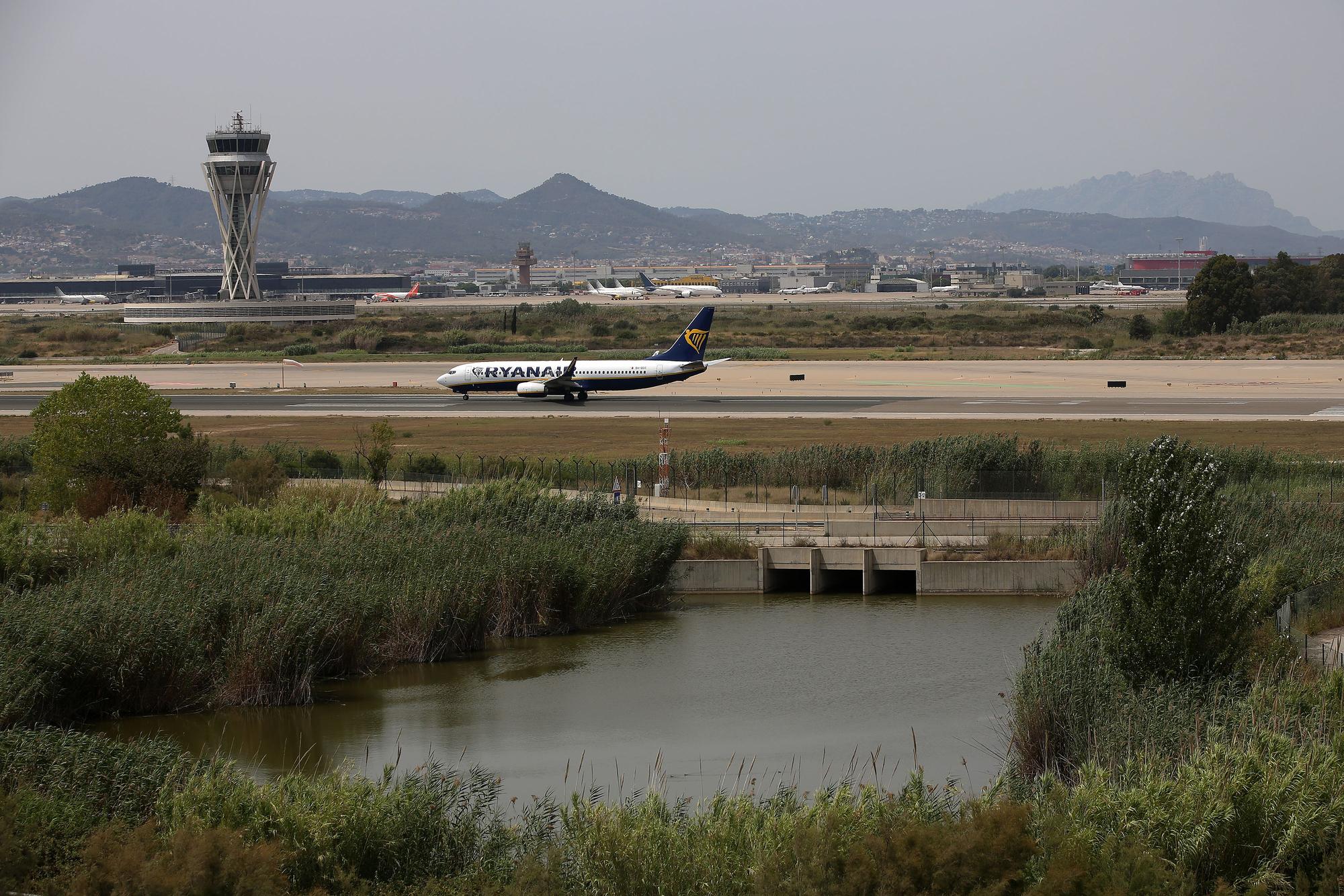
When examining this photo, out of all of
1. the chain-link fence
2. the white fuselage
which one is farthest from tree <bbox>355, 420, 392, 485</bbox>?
the chain-link fence

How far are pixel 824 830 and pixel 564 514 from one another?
33.4 meters

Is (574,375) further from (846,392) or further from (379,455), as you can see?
(379,455)

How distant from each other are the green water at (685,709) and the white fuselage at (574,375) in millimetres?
61171

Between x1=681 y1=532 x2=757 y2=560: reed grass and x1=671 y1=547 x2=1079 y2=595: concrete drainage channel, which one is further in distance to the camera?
x1=681 y1=532 x2=757 y2=560: reed grass

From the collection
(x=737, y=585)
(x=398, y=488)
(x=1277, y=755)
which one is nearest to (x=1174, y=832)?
(x=1277, y=755)

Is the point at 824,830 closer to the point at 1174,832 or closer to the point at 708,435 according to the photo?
the point at 1174,832

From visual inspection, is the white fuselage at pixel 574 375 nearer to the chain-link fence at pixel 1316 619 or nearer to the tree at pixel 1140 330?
the chain-link fence at pixel 1316 619

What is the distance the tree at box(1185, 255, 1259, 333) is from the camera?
562 ft

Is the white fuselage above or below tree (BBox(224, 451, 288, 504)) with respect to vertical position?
above

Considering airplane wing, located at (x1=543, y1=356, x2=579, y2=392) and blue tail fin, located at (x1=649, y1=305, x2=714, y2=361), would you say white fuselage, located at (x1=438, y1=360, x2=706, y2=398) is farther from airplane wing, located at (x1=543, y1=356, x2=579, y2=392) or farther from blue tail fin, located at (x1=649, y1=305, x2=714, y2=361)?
blue tail fin, located at (x1=649, y1=305, x2=714, y2=361)

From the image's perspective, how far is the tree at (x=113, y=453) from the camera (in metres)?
59.2

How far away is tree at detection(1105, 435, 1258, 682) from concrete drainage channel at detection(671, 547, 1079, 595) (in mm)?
19547

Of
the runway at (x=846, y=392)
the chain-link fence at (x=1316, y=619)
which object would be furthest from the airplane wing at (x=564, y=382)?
the chain-link fence at (x=1316, y=619)

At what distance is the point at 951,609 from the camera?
2005 inches
